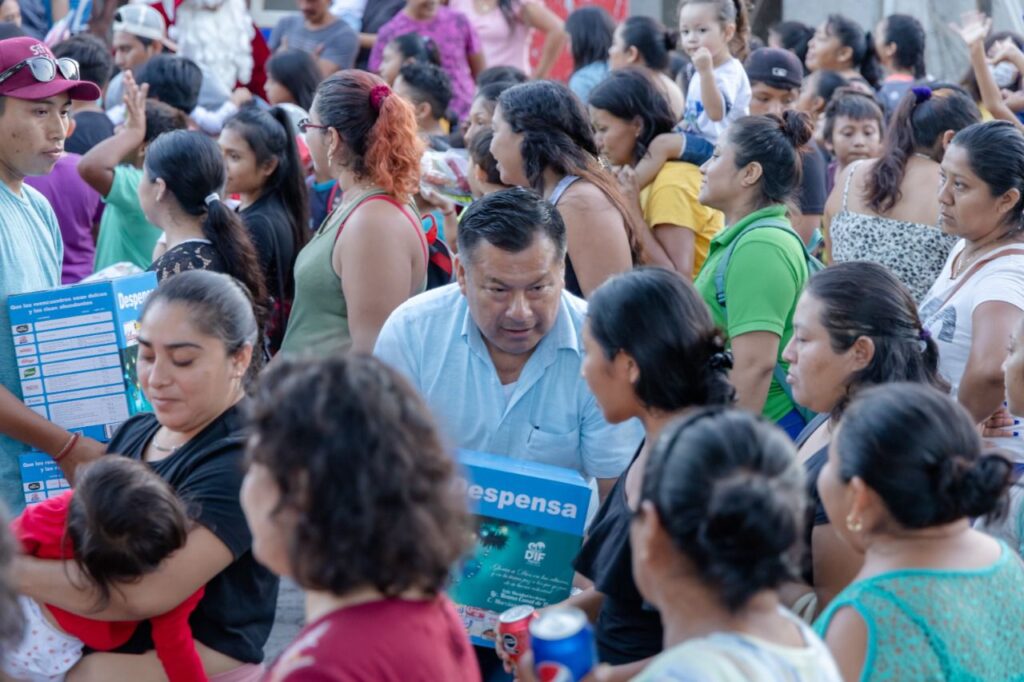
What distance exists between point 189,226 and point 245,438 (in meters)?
1.88

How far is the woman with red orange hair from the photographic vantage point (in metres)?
3.96

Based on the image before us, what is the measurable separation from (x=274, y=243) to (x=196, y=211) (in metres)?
0.55

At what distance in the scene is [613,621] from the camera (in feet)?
8.76

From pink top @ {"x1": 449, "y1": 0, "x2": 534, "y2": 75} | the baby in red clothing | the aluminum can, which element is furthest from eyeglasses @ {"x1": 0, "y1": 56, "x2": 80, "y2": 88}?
pink top @ {"x1": 449, "y1": 0, "x2": 534, "y2": 75}

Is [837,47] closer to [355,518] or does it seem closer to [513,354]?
[513,354]

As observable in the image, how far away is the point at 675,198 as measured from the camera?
5.03 metres

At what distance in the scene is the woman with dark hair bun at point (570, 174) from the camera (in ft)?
13.5

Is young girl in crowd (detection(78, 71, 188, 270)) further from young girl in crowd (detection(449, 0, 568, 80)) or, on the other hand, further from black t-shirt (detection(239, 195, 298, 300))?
young girl in crowd (detection(449, 0, 568, 80))

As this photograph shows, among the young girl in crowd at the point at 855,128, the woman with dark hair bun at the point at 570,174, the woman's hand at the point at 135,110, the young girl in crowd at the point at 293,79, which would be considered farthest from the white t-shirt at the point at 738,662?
the young girl in crowd at the point at 293,79

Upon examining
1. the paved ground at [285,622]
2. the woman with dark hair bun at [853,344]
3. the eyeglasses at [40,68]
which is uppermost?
the eyeglasses at [40,68]

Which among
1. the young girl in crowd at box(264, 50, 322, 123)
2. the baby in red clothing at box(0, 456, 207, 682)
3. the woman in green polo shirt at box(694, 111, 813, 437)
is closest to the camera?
the baby in red clothing at box(0, 456, 207, 682)

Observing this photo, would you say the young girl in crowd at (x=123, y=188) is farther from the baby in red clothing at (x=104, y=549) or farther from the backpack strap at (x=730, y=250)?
the baby in red clothing at (x=104, y=549)

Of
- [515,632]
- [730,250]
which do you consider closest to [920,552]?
[515,632]

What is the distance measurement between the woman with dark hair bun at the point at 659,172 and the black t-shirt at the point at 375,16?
4242 mm
